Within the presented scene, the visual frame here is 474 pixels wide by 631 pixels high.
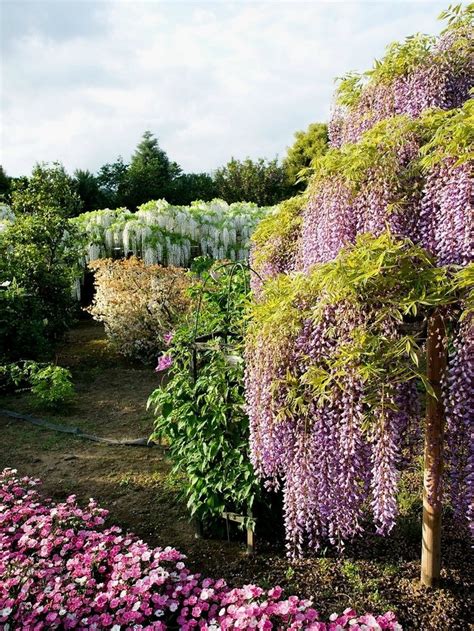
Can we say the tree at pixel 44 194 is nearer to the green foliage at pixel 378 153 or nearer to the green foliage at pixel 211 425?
the green foliage at pixel 211 425

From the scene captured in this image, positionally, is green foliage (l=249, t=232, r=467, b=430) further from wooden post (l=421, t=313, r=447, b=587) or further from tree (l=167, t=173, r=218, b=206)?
tree (l=167, t=173, r=218, b=206)

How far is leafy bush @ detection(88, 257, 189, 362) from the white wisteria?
2.92 metres

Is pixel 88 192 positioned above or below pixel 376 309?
above

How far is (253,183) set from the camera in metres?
24.9

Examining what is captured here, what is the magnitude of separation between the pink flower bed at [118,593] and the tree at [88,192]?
2109 cm

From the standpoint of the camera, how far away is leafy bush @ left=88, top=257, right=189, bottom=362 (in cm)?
882

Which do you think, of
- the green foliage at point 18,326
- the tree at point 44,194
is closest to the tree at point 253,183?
the tree at point 44,194

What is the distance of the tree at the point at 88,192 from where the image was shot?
23203 millimetres

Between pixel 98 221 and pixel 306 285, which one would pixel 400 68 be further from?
pixel 98 221

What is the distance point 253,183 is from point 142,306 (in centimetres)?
1716

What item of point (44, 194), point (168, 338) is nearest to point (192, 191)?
point (44, 194)

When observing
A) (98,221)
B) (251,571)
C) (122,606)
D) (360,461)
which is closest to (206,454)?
(251,571)

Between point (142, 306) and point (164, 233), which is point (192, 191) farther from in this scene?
point (142, 306)

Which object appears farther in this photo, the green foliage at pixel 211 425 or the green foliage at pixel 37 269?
the green foliage at pixel 37 269
